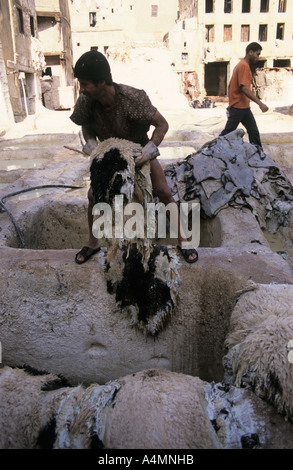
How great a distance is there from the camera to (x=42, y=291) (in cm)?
219

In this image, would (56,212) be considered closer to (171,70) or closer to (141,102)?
(141,102)

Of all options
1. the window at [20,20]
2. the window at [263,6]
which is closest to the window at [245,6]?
the window at [263,6]

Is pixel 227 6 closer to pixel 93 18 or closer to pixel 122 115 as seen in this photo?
pixel 93 18

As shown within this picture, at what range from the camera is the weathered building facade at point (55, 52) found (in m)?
24.7

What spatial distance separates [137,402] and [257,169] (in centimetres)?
327

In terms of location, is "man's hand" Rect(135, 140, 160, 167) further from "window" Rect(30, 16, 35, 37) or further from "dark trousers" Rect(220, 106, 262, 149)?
"window" Rect(30, 16, 35, 37)

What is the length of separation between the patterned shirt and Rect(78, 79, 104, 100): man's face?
0.13 metres

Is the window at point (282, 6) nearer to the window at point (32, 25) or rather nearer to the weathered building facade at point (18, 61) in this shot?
the weathered building facade at point (18, 61)

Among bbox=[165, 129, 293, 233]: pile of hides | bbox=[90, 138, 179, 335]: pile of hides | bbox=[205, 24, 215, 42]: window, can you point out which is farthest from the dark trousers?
bbox=[205, 24, 215, 42]: window

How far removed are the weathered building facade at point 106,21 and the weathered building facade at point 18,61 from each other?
12366 mm

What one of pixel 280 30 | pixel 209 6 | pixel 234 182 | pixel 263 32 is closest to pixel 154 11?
pixel 209 6

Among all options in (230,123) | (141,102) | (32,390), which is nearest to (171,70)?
(230,123)

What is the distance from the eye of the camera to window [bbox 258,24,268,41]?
29.1 meters

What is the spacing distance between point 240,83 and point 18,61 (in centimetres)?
1513
